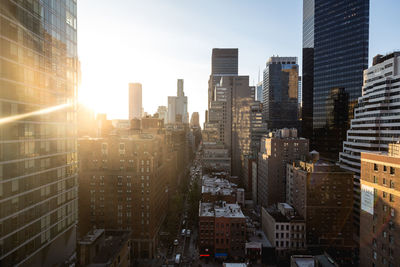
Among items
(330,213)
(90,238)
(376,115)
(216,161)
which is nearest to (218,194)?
(330,213)

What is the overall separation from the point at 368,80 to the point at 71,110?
344 ft

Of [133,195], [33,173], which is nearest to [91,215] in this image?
[133,195]

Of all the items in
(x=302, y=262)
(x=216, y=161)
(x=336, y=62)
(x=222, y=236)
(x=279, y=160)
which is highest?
(x=336, y=62)

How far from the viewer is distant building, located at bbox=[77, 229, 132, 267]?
46.2 metres

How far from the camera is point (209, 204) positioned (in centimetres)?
9531

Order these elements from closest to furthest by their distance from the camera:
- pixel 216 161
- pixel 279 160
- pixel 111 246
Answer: pixel 111 246
pixel 279 160
pixel 216 161

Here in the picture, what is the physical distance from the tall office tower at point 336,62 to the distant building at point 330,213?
60.6 metres

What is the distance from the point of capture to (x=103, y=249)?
172ft

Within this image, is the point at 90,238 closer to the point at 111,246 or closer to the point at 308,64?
the point at 111,246

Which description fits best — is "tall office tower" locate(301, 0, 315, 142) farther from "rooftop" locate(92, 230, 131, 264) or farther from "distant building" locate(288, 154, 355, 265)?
"rooftop" locate(92, 230, 131, 264)

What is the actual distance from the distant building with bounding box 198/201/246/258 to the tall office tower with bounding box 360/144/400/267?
36335mm

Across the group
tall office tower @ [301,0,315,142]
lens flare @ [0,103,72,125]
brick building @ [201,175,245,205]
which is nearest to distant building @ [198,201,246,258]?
brick building @ [201,175,245,205]

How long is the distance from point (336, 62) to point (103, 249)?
147m

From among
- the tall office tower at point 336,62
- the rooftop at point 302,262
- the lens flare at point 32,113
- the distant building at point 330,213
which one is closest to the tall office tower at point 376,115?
the distant building at point 330,213
